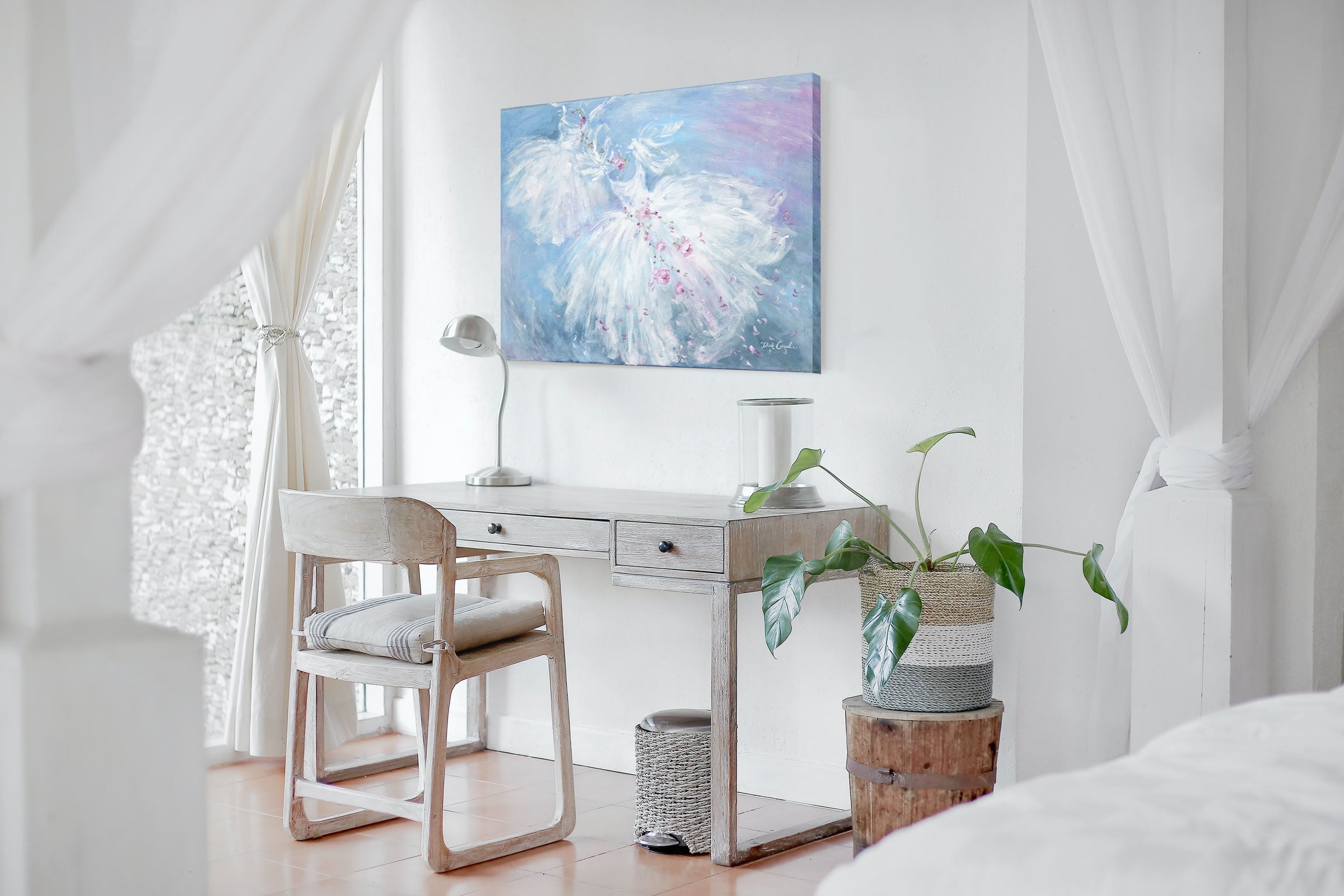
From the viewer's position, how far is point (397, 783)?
3.77 metres

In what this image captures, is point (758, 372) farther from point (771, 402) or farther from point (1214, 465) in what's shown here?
point (1214, 465)

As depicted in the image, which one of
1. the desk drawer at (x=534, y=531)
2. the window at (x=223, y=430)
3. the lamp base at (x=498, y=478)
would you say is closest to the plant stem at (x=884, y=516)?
the desk drawer at (x=534, y=531)

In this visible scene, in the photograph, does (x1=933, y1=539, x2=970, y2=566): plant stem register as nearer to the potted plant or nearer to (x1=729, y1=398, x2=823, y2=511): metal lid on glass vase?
the potted plant

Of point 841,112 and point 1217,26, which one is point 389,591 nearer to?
point 841,112

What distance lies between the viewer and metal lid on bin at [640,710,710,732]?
3.19 metres

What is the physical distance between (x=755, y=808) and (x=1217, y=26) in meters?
2.05

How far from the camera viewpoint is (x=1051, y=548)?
2.97 metres

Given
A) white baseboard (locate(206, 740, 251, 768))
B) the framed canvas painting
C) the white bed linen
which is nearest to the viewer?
the white bed linen

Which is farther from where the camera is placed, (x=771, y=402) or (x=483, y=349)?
(x=483, y=349)

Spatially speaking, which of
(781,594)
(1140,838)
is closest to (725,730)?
(781,594)

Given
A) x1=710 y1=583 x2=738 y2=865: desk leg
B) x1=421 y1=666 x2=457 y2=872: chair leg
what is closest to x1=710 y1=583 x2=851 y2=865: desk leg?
x1=710 y1=583 x2=738 y2=865: desk leg

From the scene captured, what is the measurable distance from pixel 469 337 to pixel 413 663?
1.12 m

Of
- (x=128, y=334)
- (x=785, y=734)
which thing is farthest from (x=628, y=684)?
(x=128, y=334)

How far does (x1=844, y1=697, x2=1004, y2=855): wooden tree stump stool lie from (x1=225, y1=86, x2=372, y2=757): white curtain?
1.65 metres
